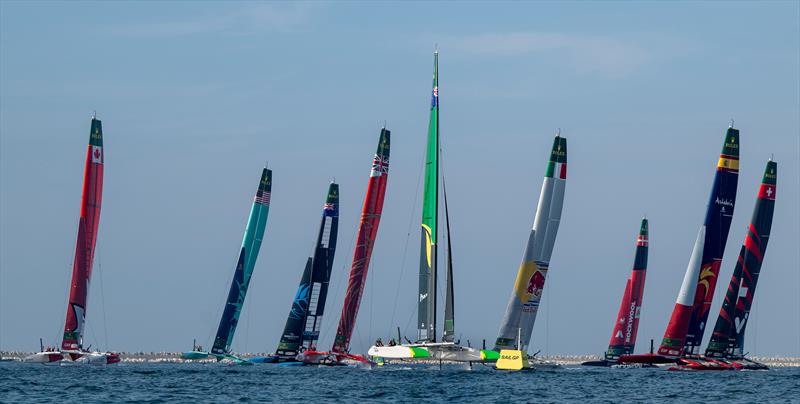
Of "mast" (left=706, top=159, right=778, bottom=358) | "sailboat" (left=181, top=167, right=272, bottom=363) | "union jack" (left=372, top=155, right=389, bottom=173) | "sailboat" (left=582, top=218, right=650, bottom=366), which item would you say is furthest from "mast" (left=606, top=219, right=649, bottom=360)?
"sailboat" (left=181, top=167, right=272, bottom=363)

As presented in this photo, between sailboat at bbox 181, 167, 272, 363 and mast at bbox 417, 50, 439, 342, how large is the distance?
3623 centimetres

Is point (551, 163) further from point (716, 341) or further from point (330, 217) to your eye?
point (330, 217)

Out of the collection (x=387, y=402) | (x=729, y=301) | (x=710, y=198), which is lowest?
(x=387, y=402)

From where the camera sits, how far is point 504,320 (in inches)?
3054

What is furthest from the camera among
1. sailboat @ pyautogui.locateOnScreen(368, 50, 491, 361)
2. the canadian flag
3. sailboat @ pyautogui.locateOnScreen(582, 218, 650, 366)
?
sailboat @ pyautogui.locateOnScreen(582, 218, 650, 366)

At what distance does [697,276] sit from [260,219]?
33.6 metres

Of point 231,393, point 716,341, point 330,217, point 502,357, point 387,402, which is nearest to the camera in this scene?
point 387,402

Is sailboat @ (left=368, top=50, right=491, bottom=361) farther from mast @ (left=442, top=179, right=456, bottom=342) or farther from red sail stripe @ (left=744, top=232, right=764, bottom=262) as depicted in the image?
red sail stripe @ (left=744, top=232, right=764, bottom=262)

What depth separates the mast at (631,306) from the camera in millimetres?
103312

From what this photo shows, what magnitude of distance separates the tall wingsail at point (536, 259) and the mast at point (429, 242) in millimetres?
8181

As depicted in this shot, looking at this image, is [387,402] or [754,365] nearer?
[387,402]

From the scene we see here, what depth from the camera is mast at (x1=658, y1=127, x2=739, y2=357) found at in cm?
8562

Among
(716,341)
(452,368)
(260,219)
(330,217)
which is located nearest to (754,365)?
(716,341)

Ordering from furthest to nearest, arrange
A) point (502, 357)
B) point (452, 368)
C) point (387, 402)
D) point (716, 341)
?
1. point (716, 341)
2. point (452, 368)
3. point (502, 357)
4. point (387, 402)
